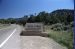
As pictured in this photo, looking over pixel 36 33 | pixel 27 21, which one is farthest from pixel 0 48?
pixel 27 21

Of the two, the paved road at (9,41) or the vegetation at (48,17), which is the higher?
the vegetation at (48,17)

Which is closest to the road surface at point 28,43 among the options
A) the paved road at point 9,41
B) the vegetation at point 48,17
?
the paved road at point 9,41

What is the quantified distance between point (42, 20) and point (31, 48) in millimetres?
13764

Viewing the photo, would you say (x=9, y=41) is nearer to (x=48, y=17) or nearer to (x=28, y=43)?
(x=28, y=43)

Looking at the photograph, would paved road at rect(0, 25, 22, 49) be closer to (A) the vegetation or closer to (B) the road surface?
(B) the road surface

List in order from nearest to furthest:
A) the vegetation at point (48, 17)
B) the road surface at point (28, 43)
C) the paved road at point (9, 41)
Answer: the road surface at point (28, 43)
the paved road at point (9, 41)
the vegetation at point (48, 17)

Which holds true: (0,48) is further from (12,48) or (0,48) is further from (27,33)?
(27,33)

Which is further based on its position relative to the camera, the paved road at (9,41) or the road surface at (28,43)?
the paved road at (9,41)

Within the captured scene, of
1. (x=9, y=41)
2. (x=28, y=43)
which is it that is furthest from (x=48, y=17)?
(x=28, y=43)

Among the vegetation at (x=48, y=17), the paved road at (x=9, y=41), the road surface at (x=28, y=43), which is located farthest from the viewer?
the vegetation at (x=48, y=17)

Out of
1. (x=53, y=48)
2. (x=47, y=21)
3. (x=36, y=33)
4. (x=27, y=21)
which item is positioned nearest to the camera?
(x=53, y=48)

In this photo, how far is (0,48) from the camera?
12102 mm

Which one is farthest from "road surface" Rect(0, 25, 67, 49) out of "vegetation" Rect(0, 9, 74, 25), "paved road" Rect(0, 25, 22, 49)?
"vegetation" Rect(0, 9, 74, 25)

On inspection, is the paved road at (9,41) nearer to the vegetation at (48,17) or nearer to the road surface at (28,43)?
the road surface at (28,43)
